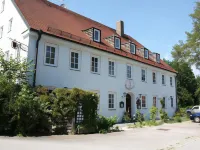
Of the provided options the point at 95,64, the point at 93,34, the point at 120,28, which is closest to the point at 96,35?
the point at 93,34

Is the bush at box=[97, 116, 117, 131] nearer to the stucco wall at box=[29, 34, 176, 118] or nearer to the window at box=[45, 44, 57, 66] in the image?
the stucco wall at box=[29, 34, 176, 118]

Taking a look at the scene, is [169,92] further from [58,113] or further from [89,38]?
[58,113]

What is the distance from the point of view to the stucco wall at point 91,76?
16203 mm

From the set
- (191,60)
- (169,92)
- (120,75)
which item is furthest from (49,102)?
(191,60)

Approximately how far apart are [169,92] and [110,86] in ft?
44.4

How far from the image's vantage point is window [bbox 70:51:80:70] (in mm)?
18094

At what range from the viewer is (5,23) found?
63.6 feet

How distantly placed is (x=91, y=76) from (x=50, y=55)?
4.22 m

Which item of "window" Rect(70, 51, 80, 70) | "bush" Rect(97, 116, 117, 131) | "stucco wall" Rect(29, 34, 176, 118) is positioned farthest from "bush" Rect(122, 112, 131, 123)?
"bush" Rect(97, 116, 117, 131)

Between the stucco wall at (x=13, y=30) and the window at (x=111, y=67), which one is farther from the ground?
the stucco wall at (x=13, y=30)

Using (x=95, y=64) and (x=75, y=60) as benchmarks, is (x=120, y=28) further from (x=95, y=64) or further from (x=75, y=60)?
(x=75, y=60)

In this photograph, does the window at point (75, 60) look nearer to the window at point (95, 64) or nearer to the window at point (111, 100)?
the window at point (95, 64)

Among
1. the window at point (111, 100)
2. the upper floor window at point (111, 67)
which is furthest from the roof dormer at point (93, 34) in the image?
the window at point (111, 100)

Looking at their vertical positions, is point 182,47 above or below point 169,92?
above
